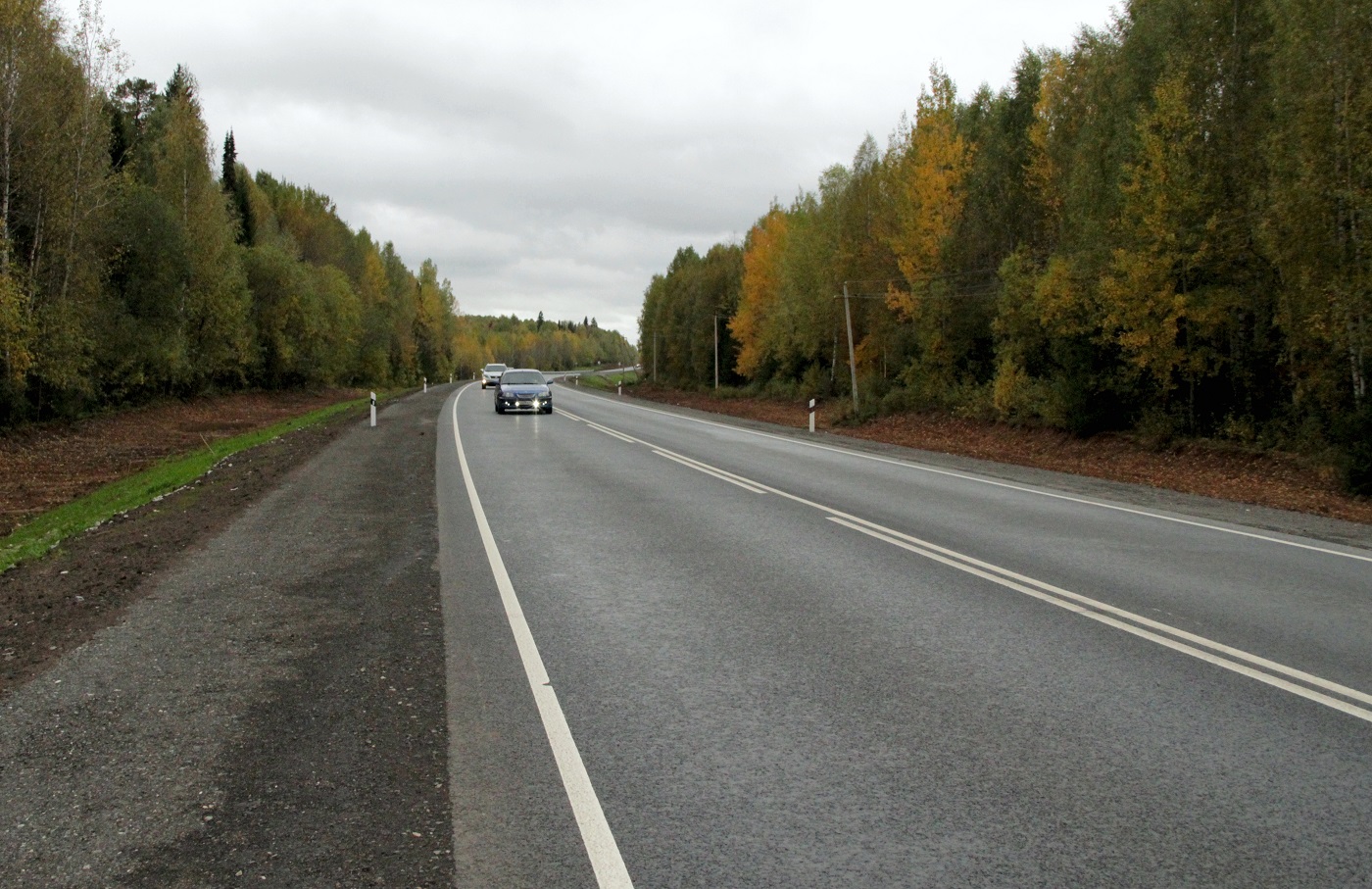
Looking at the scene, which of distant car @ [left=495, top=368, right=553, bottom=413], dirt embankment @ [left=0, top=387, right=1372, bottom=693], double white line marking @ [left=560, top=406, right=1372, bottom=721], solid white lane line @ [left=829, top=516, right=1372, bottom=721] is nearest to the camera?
solid white lane line @ [left=829, top=516, right=1372, bottom=721]

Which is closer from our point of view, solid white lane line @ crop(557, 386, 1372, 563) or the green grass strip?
solid white lane line @ crop(557, 386, 1372, 563)

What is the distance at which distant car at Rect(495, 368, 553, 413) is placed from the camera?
3516 centimetres

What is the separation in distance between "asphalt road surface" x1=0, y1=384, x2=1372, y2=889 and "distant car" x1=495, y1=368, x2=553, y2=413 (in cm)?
2552

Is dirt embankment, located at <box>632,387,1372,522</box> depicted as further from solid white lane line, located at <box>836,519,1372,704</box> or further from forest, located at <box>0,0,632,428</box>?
forest, located at <box>0,0,632,428</box>

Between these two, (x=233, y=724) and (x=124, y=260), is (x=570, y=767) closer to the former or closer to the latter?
(x=233, y=724)

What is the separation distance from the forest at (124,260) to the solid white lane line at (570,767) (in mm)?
19379

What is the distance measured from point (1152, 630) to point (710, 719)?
3.45 m

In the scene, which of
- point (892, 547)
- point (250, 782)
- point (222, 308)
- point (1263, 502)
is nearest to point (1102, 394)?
point (1263, 502)

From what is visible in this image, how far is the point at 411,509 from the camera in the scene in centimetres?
1216

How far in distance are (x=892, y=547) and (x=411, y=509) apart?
6.28m

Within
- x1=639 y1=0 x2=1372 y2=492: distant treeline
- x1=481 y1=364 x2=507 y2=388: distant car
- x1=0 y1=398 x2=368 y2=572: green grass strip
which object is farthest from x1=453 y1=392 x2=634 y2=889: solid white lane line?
x1=481 y1=364 x2=507 y2=388: distant car

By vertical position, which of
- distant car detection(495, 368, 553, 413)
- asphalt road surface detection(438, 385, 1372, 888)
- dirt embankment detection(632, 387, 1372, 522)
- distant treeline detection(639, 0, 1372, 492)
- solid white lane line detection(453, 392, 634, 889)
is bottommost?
dirt embankment detection(632, 387, 1372, 522)

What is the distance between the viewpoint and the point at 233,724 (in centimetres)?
467

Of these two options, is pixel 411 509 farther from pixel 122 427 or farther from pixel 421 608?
pixel 122 427
